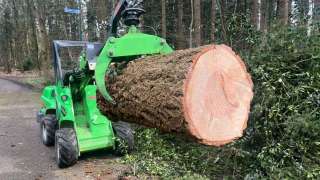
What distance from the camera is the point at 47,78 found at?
2300 cm

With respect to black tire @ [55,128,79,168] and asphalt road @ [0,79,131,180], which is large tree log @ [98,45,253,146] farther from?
black tire @ [55,128,79,168]

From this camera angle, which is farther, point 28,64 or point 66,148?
point 28,64

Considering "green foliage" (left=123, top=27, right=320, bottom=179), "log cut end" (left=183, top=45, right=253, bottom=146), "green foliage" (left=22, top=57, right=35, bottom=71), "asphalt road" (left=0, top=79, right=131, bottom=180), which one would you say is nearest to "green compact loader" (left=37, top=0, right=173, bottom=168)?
"asphalt road" (left=0, top=79, right=131, bottom=180)

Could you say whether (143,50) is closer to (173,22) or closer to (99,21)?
(173,22)

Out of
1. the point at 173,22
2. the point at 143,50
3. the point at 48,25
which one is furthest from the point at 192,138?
the point at 48,25

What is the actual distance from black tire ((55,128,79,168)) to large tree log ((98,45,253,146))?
3.74 meters

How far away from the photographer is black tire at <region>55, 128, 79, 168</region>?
7.52m

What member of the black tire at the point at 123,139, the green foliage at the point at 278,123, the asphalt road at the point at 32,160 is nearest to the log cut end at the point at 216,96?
the green foliage at the point at 278,123

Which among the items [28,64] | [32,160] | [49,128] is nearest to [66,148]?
[32,160]

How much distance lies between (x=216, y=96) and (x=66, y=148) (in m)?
4.47

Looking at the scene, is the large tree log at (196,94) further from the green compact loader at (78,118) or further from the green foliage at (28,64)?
the green foliage at (28,64)

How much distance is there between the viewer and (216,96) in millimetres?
3641

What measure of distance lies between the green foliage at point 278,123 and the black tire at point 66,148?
148cm

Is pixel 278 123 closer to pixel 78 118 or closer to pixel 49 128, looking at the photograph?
pixel 78 118
